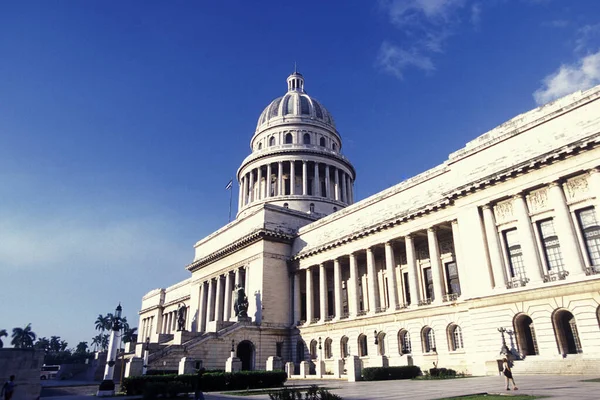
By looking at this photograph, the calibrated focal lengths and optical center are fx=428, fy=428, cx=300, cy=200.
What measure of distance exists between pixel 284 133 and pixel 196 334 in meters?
39.5

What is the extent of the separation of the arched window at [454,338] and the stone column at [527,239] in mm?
7877

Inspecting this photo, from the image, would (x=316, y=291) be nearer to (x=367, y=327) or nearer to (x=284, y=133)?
(x=367, y=327)

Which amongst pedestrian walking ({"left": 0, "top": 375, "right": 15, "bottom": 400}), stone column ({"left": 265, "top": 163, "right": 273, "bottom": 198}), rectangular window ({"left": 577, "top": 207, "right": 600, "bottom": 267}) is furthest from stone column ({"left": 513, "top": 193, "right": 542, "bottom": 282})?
stone column ({"left": 265, "top": 163, "right": 273, "bottom": 198})

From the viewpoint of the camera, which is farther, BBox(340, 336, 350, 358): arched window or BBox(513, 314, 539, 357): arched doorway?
BBox(340, 336, 350, 358): arched window

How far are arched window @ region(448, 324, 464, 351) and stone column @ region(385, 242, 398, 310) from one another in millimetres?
5923

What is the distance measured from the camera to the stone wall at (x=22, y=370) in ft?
59.2

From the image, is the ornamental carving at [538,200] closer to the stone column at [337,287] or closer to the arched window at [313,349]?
the stone column at [337,287]

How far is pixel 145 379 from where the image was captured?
987 inches

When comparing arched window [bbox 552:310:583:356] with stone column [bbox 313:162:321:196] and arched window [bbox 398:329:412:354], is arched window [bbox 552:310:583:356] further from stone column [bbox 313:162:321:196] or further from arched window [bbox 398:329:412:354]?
stone column [bbox 313:162:321:196]

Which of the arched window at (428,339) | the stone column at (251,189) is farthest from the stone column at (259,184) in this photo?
the arched window at (428,339)

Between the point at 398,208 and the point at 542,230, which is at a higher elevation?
the point at 398,208

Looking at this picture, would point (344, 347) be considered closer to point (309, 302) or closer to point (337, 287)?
point (337, 287)

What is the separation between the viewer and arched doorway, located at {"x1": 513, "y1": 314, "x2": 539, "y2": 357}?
26.6m

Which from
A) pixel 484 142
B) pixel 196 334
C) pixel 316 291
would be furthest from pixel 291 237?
pixel 484 142
